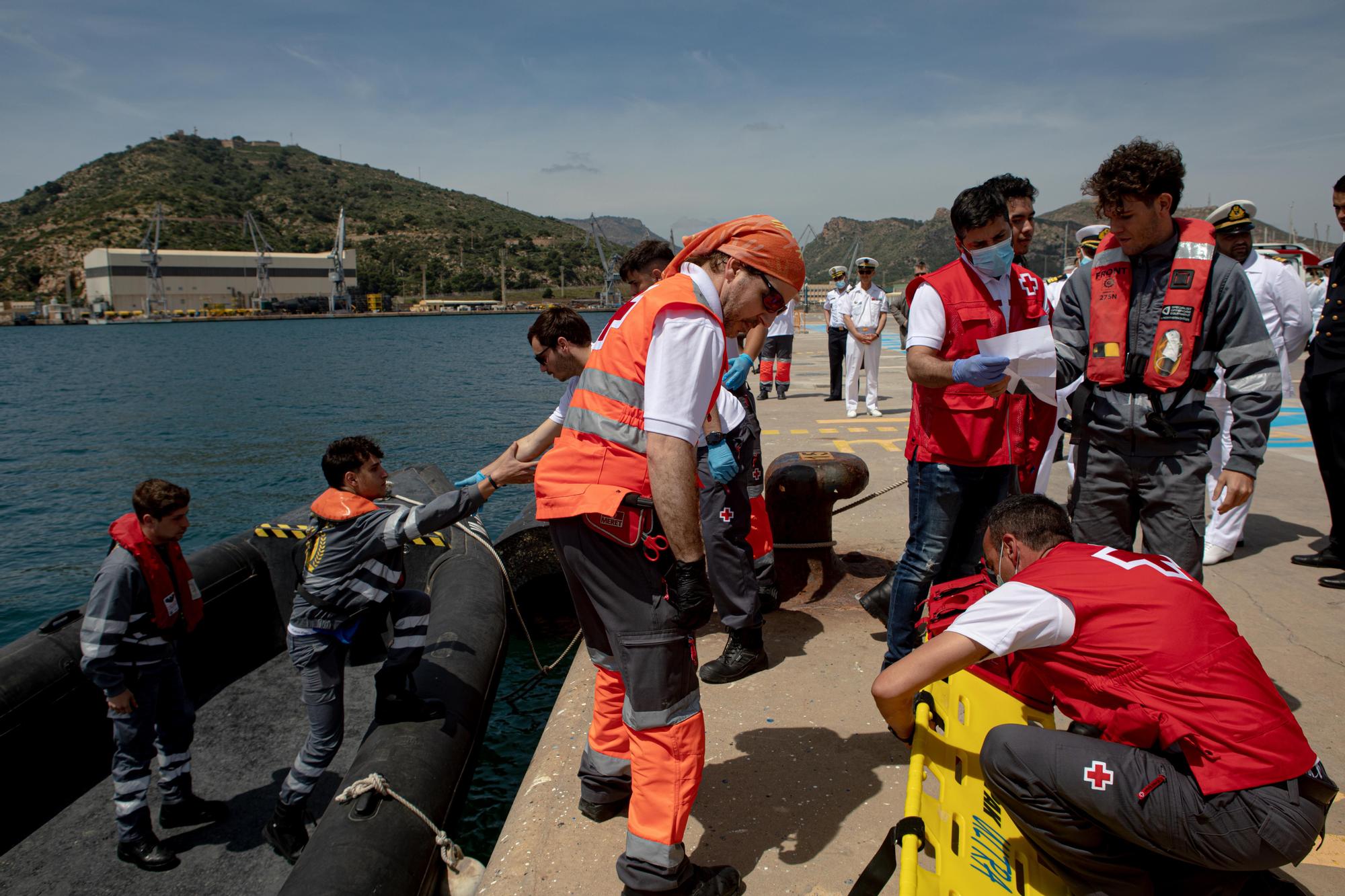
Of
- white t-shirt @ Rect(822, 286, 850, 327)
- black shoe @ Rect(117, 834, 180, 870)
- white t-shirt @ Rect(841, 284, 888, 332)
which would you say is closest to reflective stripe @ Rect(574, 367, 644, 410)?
black shoe @ Rect(117, 834, 180, 870)

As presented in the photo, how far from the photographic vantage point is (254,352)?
58781mm

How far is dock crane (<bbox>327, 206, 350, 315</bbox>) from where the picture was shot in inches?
4744

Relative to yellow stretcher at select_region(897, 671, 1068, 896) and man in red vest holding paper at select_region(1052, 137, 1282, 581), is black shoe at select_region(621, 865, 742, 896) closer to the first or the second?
yellow stretcher at select_region(897, 671, 1068, 896)

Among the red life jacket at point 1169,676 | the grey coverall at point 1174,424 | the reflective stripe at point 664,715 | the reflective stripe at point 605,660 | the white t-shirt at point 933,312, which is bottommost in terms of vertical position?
the reflective stripe at point 664,715

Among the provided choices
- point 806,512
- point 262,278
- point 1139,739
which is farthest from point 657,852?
point 262,278

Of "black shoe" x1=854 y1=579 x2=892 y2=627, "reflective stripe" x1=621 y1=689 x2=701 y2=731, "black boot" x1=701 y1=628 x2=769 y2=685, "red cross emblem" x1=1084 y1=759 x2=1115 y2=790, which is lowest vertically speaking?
"black boot" x1=701 y1=628 x2=769 y2=685

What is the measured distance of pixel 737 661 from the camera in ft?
12.3

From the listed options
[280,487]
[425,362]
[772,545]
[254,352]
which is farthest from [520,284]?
[772,545]

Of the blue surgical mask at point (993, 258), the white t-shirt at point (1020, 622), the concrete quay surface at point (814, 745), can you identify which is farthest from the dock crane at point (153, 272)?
the white t-shirt at point (1020, 622)

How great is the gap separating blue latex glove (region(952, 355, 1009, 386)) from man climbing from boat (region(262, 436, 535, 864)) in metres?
1.75

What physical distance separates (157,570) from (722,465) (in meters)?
2.65

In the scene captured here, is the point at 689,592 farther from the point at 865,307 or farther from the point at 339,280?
the point at 339,280

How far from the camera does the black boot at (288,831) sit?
3543 mm

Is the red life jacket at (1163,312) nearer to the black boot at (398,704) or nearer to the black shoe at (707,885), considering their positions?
the black shoe at (707,885)
